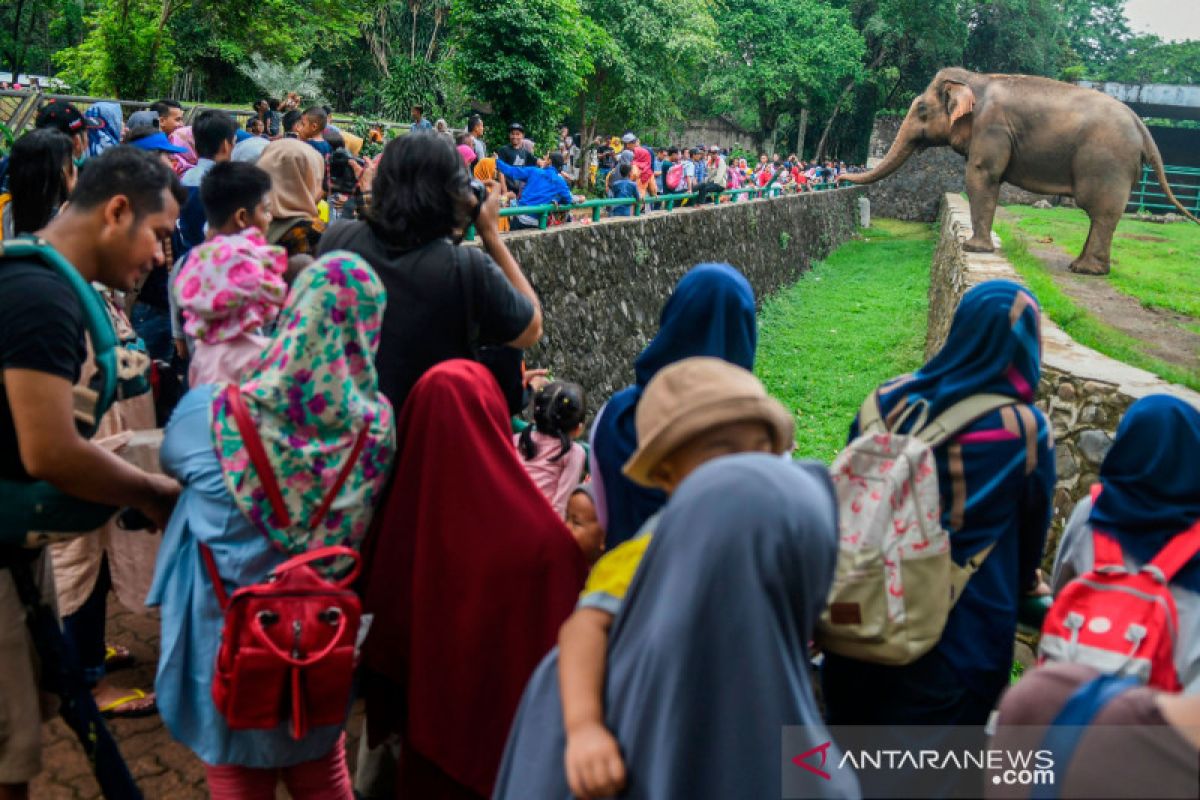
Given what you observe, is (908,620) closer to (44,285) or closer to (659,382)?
(659,382)

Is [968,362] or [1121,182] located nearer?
[968,362]

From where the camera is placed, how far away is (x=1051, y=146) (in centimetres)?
885

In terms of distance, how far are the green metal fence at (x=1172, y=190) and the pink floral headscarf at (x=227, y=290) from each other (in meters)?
19.3

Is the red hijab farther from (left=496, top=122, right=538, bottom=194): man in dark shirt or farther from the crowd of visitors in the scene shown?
(left=496, top=122, right=538, bottom=194): man in dark shirt

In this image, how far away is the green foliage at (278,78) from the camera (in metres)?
22.6

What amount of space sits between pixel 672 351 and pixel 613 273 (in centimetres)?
681

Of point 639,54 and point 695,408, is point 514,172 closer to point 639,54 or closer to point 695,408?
point 695,408

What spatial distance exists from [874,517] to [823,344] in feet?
35.0

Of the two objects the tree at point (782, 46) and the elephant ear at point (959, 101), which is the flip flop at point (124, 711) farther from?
the tree at point (782, 46)

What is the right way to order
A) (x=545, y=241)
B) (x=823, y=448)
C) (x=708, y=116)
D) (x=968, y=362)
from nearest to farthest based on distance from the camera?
1. (x=968, y=362)
2. (x=545, y=241)
3. (x=823, y=448)
4. (x=708, y=116)

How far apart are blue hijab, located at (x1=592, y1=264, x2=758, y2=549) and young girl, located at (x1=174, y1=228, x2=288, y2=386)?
821mm

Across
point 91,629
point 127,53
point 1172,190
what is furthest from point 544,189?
point 1172,190

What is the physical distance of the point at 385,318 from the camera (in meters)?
2.30

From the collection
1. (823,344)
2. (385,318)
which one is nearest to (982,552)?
(385,318)
